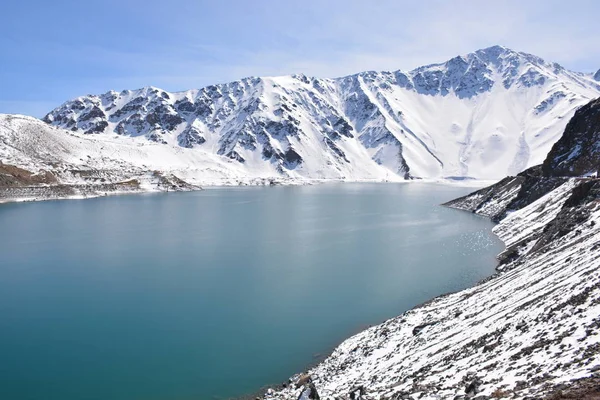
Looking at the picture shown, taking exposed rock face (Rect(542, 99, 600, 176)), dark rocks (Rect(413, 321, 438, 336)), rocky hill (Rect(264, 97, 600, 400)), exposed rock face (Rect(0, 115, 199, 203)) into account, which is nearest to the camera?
rocky hill (Rect(264, 97, 600, 400))

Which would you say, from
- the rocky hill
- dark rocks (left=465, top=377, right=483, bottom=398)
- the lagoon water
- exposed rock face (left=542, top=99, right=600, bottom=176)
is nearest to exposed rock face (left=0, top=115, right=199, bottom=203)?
the lagoon water

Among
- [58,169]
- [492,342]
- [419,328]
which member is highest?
[58,169]

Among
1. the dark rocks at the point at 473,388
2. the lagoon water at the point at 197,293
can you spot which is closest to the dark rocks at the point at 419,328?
the lagoon water at the point at 197,293

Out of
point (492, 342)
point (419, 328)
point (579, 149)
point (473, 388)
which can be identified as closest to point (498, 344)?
point (492, 342)

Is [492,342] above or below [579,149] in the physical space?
below

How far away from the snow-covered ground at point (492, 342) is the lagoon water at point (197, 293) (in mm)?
4832

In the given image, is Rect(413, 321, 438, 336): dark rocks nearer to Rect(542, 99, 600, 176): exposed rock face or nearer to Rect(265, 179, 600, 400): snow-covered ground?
Rect(265, 179, 600, 400): snow-covered ground

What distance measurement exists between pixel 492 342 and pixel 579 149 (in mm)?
78576

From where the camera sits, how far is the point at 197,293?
45.3 meters

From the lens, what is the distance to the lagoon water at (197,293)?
2922 cm

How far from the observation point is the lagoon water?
29.2 metres

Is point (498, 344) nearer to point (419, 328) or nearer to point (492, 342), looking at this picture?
Answer: point (492, 342)

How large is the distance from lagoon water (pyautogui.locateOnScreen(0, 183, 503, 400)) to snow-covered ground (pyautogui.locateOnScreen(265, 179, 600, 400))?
4832 millimetres

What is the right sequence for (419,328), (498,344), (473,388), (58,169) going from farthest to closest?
(58,169), (419,328), (498,344), (473,388)
